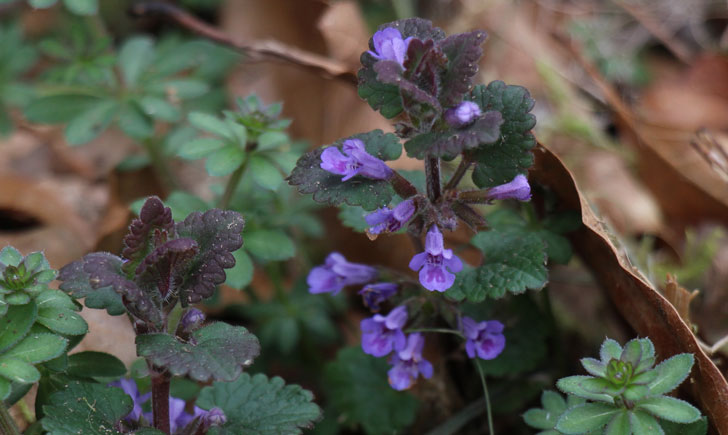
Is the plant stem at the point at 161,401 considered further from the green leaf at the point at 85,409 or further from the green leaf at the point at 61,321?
the green leaf at the point at 61,321

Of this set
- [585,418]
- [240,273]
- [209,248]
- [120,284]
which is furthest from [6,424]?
[585,418]

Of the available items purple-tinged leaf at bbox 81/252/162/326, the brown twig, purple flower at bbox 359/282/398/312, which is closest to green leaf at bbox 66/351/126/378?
purple-tinged leaf at bbox 81/252/162/326

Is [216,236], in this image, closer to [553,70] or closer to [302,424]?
[302,424]

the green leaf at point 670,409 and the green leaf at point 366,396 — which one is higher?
the green leaf at point 670,409

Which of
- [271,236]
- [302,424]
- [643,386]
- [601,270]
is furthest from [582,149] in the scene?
[302,424]

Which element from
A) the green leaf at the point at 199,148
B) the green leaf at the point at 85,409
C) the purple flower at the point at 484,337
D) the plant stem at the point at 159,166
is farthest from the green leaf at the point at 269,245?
the plant stem at the point at 159,166

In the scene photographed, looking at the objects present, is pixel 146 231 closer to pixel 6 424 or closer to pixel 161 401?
pixel 161 401

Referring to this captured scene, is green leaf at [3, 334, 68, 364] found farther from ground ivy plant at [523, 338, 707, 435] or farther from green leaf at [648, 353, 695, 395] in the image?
green leaf at [648, 353, 695, 395]
